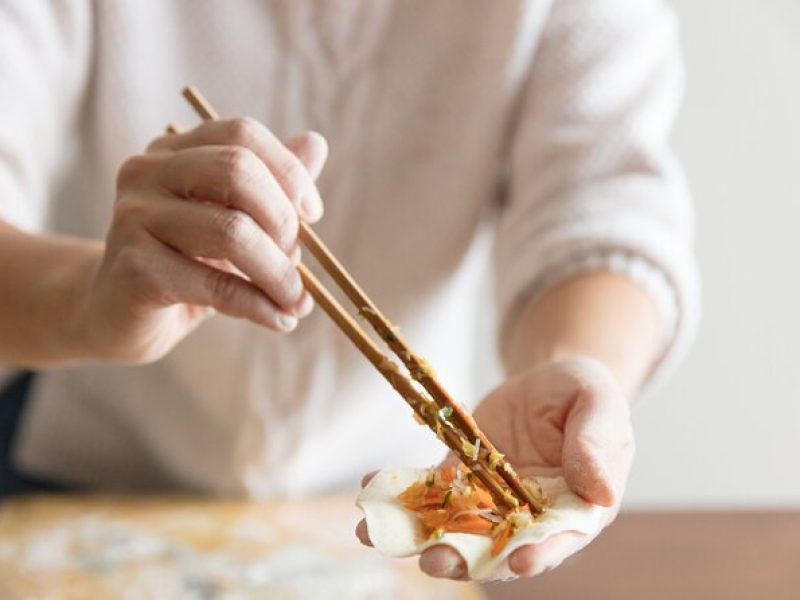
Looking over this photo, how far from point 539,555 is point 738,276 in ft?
3.43

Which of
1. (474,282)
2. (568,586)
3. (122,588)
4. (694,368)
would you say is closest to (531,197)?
(474,282)

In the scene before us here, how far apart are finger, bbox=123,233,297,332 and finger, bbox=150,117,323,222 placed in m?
0.06

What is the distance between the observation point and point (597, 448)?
21.3 inches

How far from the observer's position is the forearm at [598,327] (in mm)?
775

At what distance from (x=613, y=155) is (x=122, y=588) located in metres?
0.52

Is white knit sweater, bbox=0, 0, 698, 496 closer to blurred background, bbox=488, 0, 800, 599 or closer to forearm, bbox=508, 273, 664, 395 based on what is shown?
forearm, bbox=508, 273, 664, 395

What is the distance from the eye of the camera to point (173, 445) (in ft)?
3.35

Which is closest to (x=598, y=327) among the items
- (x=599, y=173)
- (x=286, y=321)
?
(x=599, y=173)

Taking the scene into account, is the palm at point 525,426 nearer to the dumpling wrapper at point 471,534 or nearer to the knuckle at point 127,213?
the dumpling wrapper at point 471,534

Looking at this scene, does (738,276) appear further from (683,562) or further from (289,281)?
(289,281)

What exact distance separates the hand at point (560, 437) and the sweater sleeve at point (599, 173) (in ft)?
0.71

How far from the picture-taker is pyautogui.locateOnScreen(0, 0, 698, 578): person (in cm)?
82

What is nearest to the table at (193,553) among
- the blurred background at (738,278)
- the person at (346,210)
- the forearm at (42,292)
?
the person at (346,210)

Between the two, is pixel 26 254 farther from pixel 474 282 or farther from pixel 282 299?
pixel 474 282
